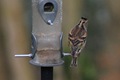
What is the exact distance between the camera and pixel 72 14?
3135mm

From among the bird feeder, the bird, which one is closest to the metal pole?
the bird feeder

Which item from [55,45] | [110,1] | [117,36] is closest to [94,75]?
[117,36]

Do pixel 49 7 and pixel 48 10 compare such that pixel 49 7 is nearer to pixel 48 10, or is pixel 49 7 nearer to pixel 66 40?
pixel 48 10

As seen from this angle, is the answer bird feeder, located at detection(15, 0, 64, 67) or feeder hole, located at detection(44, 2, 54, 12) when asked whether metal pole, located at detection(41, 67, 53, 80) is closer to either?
bird feeder, located at detection(15, 0, 64, 67)

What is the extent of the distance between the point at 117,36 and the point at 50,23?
1.32 m

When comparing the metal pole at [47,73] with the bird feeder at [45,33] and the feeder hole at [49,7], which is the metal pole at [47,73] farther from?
the feeder hole at [49,7]

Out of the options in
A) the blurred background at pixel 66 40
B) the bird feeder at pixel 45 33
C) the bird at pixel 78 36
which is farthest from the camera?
the blurred background at pixel 66 40

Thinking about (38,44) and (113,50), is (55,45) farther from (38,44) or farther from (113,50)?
(113,50)

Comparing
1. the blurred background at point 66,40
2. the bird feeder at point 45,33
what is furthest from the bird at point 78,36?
the blurred background at point 66,40

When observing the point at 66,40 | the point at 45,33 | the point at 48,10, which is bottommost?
the point at 66,40

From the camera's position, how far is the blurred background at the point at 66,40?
3.09 meters

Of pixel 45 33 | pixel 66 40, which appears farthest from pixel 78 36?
pixel 66 40

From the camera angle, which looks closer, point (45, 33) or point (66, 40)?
point (45, 33)

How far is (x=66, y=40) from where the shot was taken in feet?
9.95
